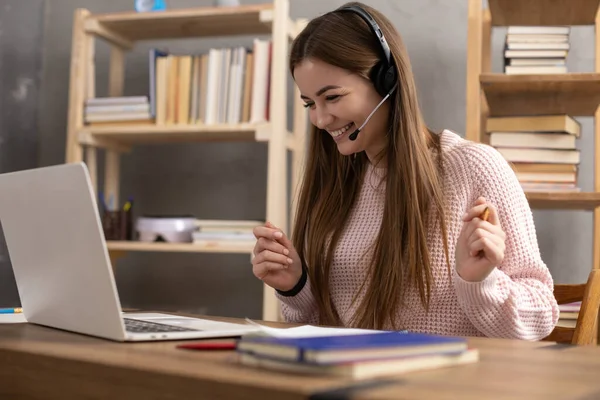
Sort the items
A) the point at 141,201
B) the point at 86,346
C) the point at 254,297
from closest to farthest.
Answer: the point at 86,346 → the point at 254,297 → the point at 141,201

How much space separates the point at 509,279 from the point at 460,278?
14 centimetres

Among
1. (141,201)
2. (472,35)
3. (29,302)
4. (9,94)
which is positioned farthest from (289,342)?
(9,94)

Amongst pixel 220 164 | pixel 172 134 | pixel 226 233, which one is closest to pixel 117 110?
pixel 172 134

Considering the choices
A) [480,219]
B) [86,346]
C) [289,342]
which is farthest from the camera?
[480,219]

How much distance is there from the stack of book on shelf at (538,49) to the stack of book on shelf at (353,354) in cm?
171

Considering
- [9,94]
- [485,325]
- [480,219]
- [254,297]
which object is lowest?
[254,297]

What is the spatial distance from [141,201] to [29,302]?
214 centimetres

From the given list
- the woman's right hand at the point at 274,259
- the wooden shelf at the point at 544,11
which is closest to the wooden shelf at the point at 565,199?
the wooden shelf at the point at 544,11

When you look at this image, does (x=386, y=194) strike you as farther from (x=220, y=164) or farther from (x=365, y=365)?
(x=220, y=164)

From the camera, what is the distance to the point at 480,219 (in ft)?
3.64

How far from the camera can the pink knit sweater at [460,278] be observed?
132cm

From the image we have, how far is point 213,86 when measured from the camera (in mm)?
2820

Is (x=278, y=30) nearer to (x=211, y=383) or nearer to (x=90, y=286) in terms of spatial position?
(x=90, y=286)

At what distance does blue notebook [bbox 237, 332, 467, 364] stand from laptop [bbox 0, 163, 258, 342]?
0.23 metres
